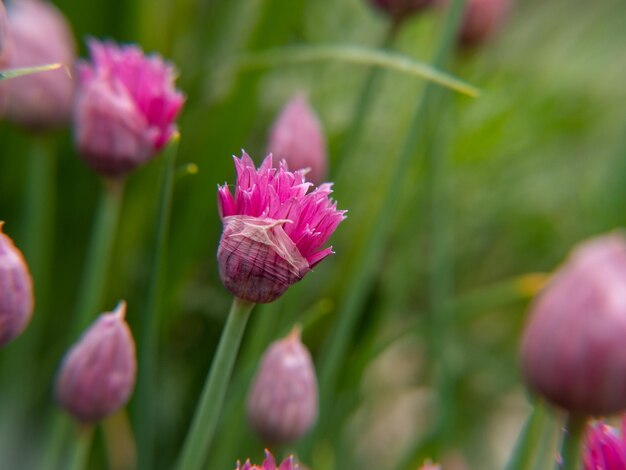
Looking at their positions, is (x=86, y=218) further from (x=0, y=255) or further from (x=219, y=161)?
(x=0, y=255)

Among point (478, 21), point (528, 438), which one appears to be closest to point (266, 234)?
point (528, 438)

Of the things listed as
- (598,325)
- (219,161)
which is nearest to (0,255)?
(598,325)

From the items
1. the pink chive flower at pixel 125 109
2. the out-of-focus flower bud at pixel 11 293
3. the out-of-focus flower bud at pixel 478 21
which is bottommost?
the out-of-focus flower bud at pixel 11 293

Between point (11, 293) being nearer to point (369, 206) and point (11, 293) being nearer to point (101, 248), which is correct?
point (101, 248)

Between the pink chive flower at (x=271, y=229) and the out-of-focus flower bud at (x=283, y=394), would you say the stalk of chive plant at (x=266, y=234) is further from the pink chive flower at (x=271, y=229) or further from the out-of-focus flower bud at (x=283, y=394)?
the out-of-focus flower bud at (x=283, y=394)

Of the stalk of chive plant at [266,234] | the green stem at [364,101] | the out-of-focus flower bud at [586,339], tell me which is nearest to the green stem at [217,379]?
the stalk of chive plant at [266,234]
